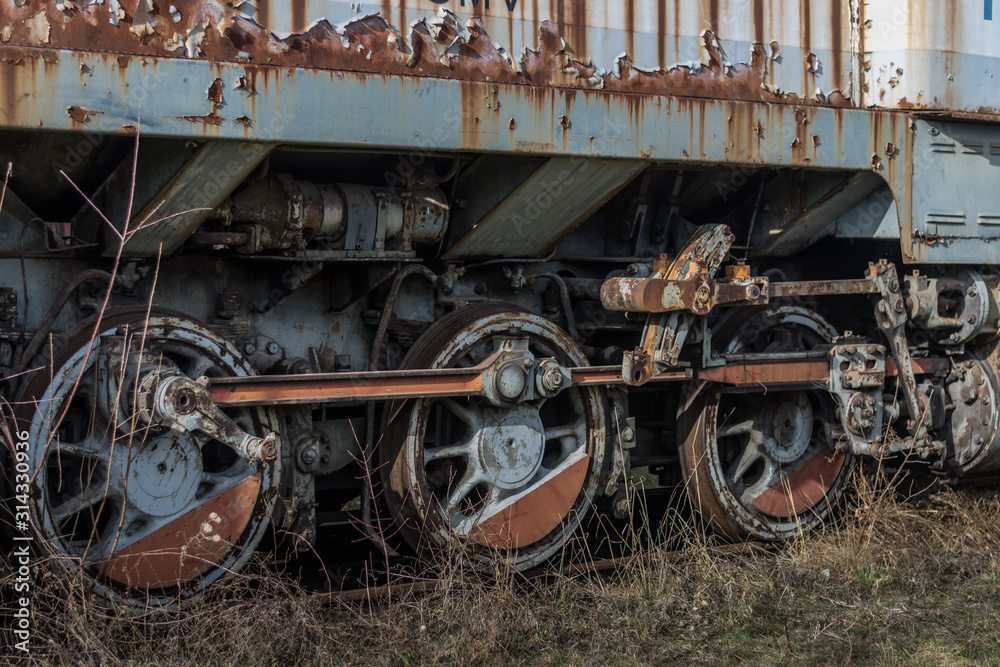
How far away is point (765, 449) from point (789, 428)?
0.73ft

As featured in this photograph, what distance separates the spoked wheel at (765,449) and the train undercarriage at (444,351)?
0.05ft

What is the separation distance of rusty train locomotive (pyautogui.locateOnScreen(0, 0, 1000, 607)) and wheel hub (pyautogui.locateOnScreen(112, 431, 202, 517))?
0.01 m

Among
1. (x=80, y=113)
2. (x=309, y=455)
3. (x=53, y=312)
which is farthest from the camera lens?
(x=309, y=455)

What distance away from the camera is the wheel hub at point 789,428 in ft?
18.7

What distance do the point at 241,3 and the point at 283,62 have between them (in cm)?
Result: 24

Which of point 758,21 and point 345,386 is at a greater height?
point 758,21

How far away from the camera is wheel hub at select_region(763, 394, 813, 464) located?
570 centimetres

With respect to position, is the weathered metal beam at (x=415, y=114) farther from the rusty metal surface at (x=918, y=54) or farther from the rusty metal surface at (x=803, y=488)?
the rusty metal surface at (x=803, y=488)

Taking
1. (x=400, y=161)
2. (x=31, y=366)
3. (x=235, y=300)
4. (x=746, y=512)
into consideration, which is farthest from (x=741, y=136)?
(x=31, y=366)

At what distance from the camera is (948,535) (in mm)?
5566

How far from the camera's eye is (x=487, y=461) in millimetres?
4820

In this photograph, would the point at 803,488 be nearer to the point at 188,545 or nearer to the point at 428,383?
the point at 428,383

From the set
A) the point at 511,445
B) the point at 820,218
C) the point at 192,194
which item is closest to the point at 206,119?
the point at 192,194

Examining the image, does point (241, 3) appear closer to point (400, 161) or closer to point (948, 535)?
point (400, 161)
